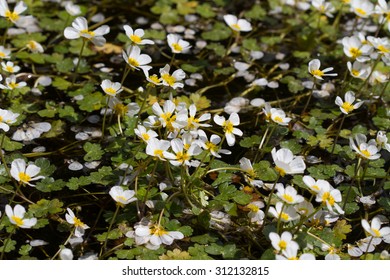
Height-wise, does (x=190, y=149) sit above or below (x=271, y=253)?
above

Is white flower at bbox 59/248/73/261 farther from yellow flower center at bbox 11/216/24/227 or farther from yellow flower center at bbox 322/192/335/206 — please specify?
yellow flower center at bbox 322/192/335/206

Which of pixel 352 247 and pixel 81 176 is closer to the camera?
pixel 352 247

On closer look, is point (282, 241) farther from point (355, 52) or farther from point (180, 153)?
point (355, 52)

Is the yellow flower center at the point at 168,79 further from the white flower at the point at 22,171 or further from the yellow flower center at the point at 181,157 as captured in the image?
the white flower at the point at 22,171

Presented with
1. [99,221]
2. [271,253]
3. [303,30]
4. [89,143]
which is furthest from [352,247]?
[303,30]

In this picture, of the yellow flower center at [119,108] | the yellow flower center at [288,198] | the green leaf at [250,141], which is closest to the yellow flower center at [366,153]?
the yellow flower center at [288,198]
